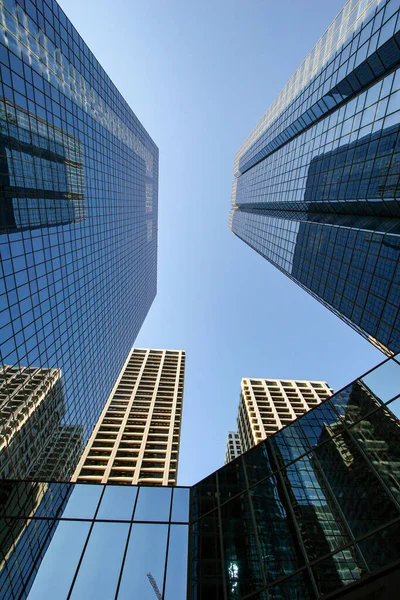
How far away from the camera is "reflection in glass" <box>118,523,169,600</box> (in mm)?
11391

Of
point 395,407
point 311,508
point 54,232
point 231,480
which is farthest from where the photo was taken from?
point 54,232

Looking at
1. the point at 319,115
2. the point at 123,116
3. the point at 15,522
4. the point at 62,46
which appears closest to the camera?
the point at 15,522

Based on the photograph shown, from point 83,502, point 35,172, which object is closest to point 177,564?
point 83,502

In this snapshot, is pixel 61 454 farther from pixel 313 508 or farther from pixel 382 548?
pixel 382 548

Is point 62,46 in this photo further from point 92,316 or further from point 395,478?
point 395,478

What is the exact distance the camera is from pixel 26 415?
109 feet

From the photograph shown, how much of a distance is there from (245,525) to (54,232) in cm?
3390

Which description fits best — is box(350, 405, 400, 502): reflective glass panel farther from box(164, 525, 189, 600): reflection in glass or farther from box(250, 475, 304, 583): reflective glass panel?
box(164, 525, 189, 600): reflection in glass

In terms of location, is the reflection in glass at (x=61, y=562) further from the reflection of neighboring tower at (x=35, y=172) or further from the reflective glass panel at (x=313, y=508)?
the reflection of neighboring tower at (x=35, y=172)

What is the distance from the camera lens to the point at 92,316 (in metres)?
50.5

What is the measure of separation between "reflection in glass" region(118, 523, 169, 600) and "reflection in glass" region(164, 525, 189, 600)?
0.65ft

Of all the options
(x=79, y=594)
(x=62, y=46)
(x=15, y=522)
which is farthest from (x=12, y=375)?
(x=62, y=46)

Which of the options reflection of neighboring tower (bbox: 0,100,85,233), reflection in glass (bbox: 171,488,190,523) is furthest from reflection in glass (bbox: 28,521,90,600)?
reflection of neighboring tower (bbox: 0,100,85,233)

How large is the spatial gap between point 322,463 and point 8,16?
124ft
